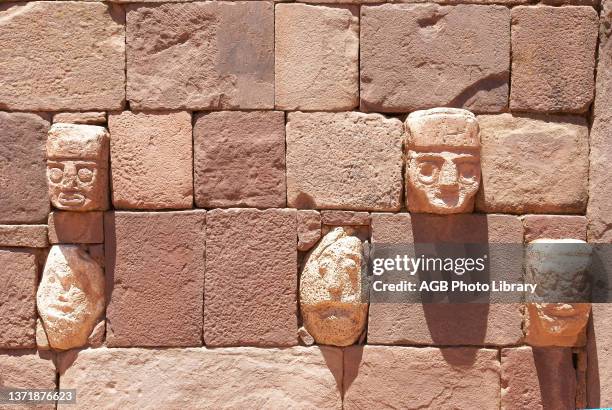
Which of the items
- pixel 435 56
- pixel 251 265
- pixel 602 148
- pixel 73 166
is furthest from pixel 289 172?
pixel 602 148

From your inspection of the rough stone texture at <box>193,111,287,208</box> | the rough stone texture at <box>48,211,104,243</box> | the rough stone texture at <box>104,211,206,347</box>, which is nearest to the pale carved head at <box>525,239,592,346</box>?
the rough stone texture at <box>193,111,287,208</box>

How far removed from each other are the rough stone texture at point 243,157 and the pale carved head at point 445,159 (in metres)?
0.82

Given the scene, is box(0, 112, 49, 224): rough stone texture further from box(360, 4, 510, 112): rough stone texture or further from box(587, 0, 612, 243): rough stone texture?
box(587, 0, 612, 243): rough stone texture

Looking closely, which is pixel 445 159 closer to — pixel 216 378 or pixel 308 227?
pixel 308 227

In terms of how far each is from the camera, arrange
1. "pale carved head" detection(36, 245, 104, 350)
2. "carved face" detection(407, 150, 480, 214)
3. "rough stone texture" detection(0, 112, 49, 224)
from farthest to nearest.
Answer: "rough stone texture" detection(0, 112, 49, 224)
"pale carved head" detection(36, 245, 104, 350)
"carved face" detection(407, 150, 480, 214)

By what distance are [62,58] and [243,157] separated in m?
1.29

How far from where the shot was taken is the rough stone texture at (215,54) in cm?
400

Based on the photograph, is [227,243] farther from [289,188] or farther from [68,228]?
[68,228]

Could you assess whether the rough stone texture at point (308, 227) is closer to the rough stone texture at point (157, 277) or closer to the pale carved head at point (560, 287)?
the rough stone texture at point (157, 277)

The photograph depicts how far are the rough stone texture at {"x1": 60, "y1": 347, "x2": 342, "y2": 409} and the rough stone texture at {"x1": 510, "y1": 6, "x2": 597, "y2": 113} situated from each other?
6.64 ft

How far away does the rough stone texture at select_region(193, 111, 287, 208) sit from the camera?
400 cm

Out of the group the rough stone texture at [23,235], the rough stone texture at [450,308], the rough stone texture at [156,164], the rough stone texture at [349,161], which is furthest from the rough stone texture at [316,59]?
the rough stone texture at [23,235]

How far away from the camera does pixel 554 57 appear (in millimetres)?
3979

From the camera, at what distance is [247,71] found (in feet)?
13.1
